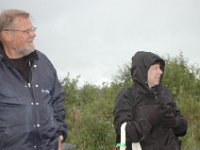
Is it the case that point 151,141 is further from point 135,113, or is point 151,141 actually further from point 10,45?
point 10,45

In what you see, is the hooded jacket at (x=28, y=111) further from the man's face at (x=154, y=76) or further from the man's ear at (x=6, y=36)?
the man's face at (x=154, y=76)

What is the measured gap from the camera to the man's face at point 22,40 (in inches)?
163

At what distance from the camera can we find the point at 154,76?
493cm

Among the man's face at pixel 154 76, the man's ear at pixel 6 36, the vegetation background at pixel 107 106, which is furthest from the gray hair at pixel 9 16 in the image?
the vegetation background at pixel 107 106

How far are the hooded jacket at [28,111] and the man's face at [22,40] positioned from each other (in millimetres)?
132

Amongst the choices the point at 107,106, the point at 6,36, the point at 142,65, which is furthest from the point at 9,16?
the point at 107,106

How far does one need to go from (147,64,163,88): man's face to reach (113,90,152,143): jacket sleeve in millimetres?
282

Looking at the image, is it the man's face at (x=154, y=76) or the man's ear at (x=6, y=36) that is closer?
the man's ear at (x=6, y=36)

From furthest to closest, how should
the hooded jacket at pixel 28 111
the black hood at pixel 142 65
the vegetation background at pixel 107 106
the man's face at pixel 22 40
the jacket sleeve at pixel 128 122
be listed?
1. the vegetation background at pixel 107 106
2. the black hood at pixel 142 65
3. the jacket sleeve at pixel 128 122
4. the man's face at pixel 22 40
5. the hooded jacket at pixel 28 111

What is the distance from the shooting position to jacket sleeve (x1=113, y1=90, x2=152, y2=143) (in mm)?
4562

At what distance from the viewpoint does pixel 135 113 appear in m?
4.75

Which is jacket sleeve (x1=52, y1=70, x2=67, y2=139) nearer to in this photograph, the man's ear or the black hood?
the man's ear

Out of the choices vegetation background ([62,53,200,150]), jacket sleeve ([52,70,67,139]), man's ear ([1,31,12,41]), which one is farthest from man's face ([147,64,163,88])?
vegetation background ([62,53,200,150])

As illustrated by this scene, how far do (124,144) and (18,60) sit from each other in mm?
1233
